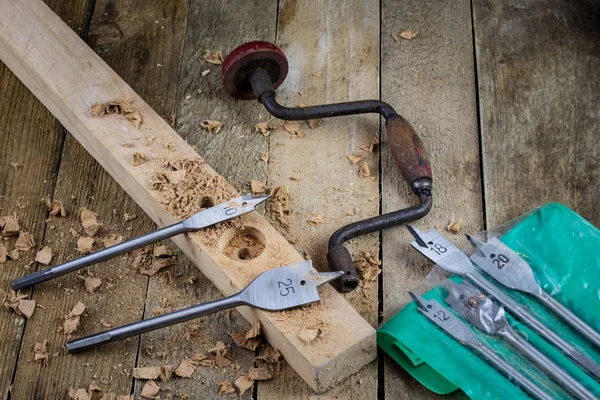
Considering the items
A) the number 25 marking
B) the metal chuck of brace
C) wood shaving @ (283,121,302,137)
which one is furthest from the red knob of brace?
the number 25 marking

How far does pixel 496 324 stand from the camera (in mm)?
1599

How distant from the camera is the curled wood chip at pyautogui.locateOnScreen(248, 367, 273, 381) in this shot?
1.61 m

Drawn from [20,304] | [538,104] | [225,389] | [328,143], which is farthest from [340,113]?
[20,304]

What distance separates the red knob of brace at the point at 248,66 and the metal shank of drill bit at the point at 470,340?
66 cm

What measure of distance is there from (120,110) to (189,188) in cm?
29

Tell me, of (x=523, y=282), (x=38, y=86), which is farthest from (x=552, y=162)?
(x=38, y=86)

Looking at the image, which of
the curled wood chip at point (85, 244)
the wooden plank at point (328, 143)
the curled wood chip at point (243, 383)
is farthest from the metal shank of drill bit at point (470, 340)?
the curled wood chip at point (85, 244)

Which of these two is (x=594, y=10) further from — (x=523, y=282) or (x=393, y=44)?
(x=523, y=282)

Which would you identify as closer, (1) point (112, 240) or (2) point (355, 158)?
(1) point (112, 240)

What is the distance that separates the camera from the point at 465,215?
1.87m

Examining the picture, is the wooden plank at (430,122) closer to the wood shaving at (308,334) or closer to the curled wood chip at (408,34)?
the curled wood chip at (408,34)

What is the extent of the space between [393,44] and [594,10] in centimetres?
55

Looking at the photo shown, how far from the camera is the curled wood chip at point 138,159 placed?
1807mm

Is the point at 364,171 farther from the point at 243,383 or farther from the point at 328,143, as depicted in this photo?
the point at 243,383
